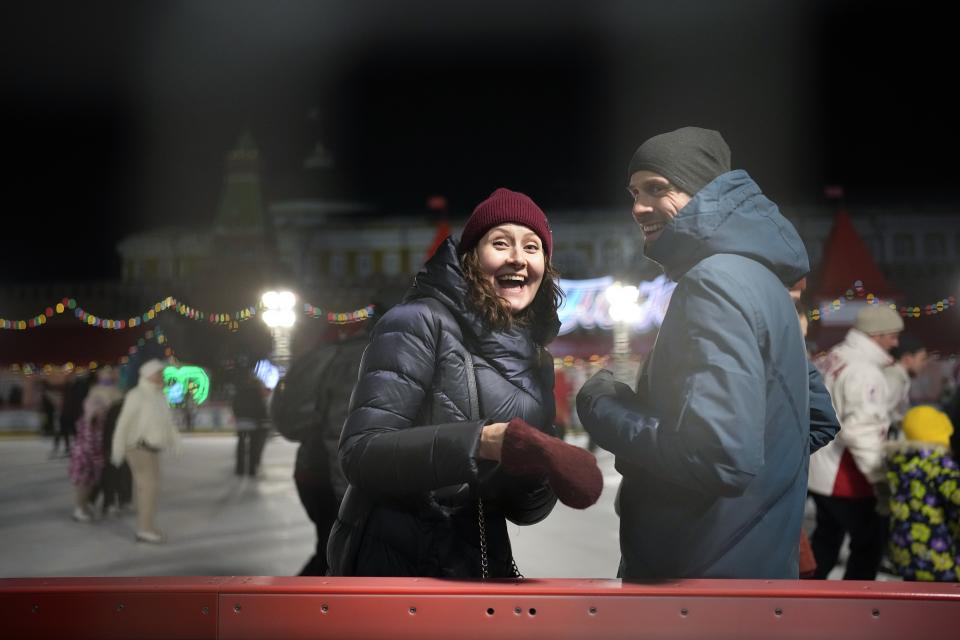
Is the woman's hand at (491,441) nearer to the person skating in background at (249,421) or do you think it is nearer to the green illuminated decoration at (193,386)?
the person skating in background at (249,421)

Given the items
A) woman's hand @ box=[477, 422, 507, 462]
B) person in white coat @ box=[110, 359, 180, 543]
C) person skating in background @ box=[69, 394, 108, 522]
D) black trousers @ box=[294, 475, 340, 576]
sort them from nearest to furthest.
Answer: woman's hand @ box=[477, 422, 507, 462] → black trousers @ box=[294, 475, 340, 576] → person in white coat @ box=[110, 359, 180, 543] → person skating in background @ box=[69, 394, 108, 522]

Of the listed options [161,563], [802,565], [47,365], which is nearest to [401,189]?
[47,365]

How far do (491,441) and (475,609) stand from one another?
0.96ft

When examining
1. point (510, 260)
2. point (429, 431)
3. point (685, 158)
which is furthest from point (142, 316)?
point (685, 158)

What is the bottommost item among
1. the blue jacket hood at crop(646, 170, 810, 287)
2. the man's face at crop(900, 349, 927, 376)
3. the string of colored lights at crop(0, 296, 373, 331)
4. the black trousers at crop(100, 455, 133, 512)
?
the black trousers at crop(100, 455, 133, 512)

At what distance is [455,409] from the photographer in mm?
1793

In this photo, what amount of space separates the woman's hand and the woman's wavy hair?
29 cm

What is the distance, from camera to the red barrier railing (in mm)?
1415

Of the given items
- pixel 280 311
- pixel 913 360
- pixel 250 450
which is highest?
pixel 280 311

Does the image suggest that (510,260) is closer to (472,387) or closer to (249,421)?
(472,387)

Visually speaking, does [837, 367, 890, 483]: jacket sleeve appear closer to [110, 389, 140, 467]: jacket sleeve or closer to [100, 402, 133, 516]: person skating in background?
[110, 389, 140, 467]: jacket sleeve

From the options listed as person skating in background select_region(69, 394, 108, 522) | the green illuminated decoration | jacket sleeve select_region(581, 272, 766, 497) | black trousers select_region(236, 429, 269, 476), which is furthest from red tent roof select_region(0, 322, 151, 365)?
jacket sleeve select_region(581, 272, 766, 497)

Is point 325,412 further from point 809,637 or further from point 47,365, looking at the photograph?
point 47,365

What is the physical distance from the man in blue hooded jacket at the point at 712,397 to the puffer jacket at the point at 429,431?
0.72 feet
